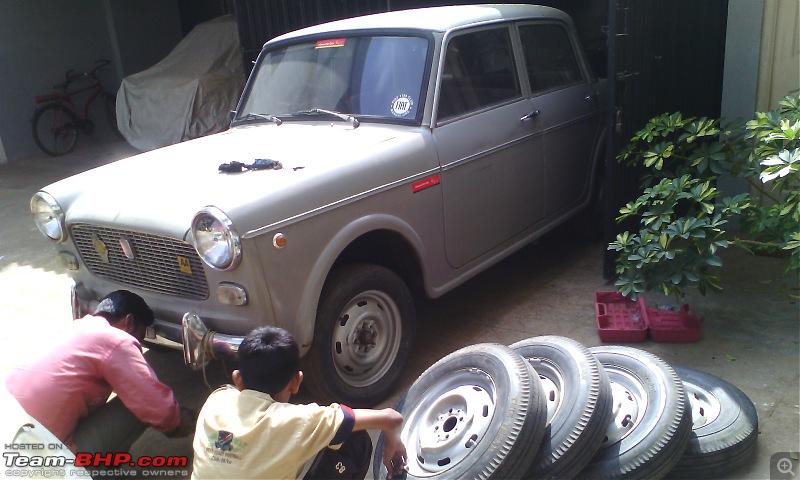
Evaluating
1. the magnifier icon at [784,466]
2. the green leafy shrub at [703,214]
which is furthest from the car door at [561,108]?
the magnifier icon at [784,466]

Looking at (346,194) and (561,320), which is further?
(561,320)

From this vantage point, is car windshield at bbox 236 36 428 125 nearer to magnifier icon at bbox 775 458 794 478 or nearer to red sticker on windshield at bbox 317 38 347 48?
red sticker on windshield at bbox 317 38 347 48

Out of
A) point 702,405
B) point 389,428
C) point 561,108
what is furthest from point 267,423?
point 561,108

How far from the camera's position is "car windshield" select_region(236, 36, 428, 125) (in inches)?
160

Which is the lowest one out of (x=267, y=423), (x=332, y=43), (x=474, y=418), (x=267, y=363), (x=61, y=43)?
(x=474, y=418)

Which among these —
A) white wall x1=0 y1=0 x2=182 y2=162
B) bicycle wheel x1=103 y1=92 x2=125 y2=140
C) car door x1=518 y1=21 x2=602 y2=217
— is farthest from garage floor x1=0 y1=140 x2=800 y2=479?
bicycle wheel x1=103 y1=92 x2=125 y2=140

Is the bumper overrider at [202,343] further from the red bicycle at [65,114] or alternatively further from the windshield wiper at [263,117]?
the red bicycle at [65,114]

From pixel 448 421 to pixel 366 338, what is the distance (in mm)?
883

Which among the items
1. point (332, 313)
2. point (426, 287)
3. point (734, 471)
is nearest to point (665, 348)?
point (734, 471)

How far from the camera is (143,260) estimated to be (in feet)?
11.2

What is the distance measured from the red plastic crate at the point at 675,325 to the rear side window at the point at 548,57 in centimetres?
177

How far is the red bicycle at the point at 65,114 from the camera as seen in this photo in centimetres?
1141

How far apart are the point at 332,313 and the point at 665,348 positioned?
2.02 m

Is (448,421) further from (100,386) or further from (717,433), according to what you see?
(100,386)
